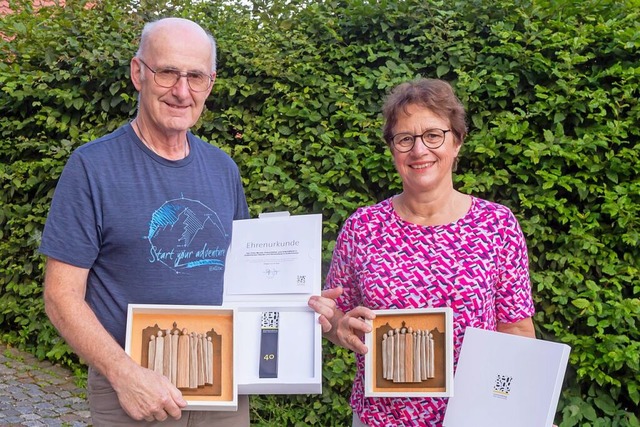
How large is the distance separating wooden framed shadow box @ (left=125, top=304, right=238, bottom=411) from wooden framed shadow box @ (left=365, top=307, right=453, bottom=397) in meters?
0.53

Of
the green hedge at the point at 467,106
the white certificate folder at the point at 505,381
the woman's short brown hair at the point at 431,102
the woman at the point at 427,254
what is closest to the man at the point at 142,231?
the woman at the point at 427,254

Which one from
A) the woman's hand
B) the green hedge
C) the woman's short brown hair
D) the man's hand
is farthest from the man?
the green hedge

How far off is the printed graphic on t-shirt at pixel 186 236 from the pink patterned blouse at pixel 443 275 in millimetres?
572

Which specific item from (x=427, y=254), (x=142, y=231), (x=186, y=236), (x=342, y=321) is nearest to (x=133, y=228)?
(x=142, y=231)

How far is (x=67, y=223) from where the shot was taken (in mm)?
2219

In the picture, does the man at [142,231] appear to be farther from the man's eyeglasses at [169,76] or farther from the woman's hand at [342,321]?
the woman's hand at [342,321]

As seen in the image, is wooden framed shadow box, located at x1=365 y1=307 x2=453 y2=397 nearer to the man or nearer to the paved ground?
the man

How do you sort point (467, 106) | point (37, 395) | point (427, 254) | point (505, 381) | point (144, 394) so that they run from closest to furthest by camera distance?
point (144, 394) < point (505, 381) < point (427, 254) < point (467, 106) < point (37, 395)

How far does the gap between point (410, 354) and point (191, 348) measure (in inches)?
31.6

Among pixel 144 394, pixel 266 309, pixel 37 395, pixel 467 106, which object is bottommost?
pixel 37 395

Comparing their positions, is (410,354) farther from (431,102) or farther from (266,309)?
(431,102)

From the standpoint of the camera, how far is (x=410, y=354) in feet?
7.74

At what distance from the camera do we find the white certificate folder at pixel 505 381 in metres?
2.16

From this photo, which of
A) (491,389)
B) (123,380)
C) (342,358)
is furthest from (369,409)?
(342,358)
